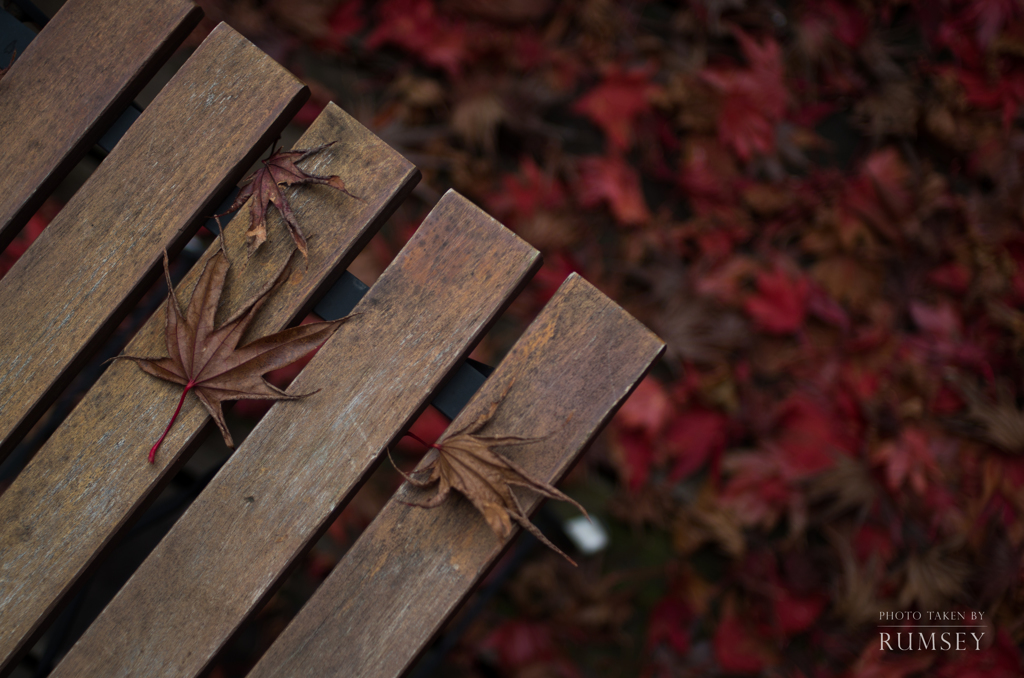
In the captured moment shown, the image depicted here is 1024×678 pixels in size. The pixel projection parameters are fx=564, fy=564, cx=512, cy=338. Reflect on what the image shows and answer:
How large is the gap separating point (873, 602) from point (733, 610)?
0.31 metres

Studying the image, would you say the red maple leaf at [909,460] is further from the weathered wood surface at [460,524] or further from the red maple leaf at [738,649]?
the weathered wood surface at [460,524]

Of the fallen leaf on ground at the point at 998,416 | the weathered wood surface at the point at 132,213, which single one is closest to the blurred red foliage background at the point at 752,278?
the fallen leaf on ground at the point at 998,416

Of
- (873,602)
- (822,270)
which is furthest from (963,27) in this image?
(873,602)

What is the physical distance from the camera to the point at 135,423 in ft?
2.47

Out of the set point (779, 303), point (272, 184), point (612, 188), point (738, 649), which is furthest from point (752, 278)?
point (272, 184)

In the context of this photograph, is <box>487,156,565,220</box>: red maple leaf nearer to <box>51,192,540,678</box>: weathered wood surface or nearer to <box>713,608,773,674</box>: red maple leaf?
<box>51,192,540,678</box>: weathered wood surface

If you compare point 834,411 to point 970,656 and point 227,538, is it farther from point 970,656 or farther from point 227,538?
point 227,538

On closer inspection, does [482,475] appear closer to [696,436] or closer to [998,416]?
[696,436]

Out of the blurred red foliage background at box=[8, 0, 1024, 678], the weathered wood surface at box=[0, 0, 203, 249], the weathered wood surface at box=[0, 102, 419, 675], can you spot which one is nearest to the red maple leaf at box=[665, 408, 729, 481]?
the blurred red foliage background at box=[8, 0, 1024, 678]

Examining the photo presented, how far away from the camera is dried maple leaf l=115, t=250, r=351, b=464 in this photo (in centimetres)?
73

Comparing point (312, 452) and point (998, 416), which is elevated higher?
point (998, 416)

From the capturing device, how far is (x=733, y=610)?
1401mm

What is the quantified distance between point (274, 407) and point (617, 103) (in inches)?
46.6

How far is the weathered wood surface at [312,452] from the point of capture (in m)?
0.72
